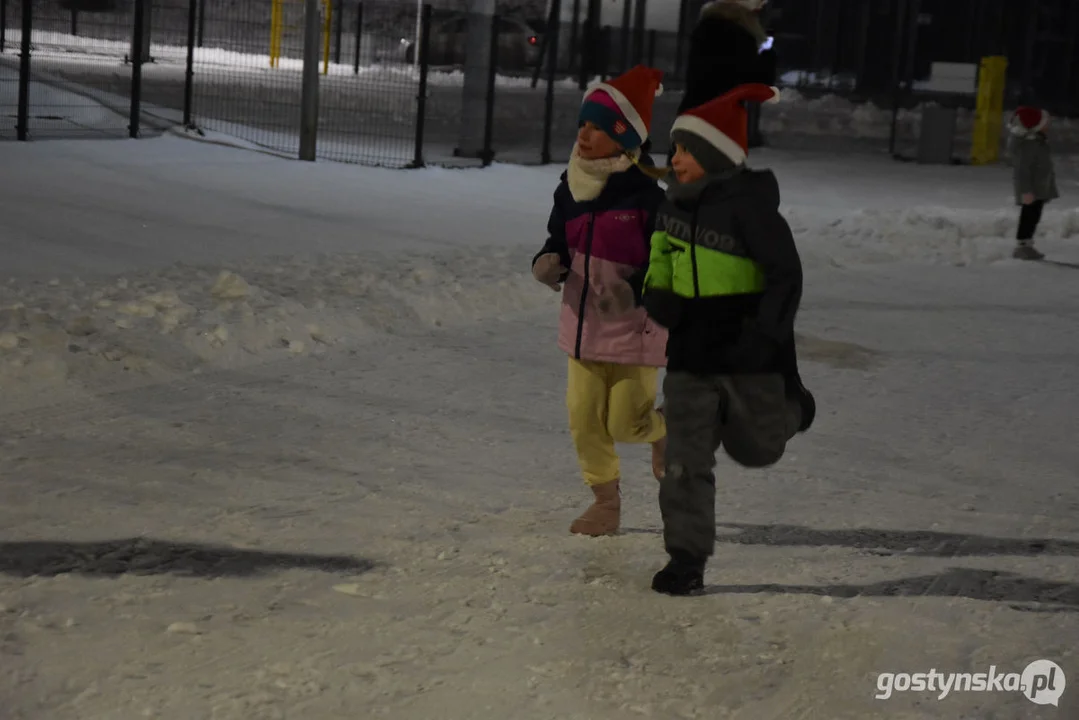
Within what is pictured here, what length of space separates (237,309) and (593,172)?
3710 mm

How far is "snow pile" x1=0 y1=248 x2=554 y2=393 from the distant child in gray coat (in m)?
5.30

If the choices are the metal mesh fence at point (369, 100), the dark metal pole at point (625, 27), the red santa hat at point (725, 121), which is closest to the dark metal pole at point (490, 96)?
the metal mesh fence at point (369, 100)

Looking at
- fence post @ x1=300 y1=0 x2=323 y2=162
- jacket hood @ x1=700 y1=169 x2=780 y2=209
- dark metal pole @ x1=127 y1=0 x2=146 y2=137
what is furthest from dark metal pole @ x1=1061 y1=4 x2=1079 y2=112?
jacket hood @ x1=700 y1=169 x2=780 y2=209

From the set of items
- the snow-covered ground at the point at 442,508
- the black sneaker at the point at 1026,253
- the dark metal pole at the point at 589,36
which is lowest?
the snow-covered ground at the point at 442,508

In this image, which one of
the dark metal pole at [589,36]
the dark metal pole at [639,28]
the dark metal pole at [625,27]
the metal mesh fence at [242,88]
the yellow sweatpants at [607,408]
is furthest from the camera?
the dark metal pole at [639,28]

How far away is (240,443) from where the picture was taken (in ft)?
19.7

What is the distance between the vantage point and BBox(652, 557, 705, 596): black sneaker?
4496 millimetres

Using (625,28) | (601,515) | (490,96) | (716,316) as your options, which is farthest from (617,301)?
(625,28)

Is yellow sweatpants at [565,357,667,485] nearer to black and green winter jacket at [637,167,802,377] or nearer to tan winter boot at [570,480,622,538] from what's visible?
tan winter boot at [570,480,622,538]

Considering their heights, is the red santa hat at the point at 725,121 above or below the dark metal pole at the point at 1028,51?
below

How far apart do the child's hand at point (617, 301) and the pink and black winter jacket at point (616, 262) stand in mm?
41

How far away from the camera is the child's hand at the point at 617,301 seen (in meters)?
4.83

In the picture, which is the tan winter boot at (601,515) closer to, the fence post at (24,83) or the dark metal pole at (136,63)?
the fence post at (24,83)

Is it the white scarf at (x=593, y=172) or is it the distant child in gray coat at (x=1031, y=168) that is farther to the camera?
the distant child in gray coat at (x=1031, y=168)
